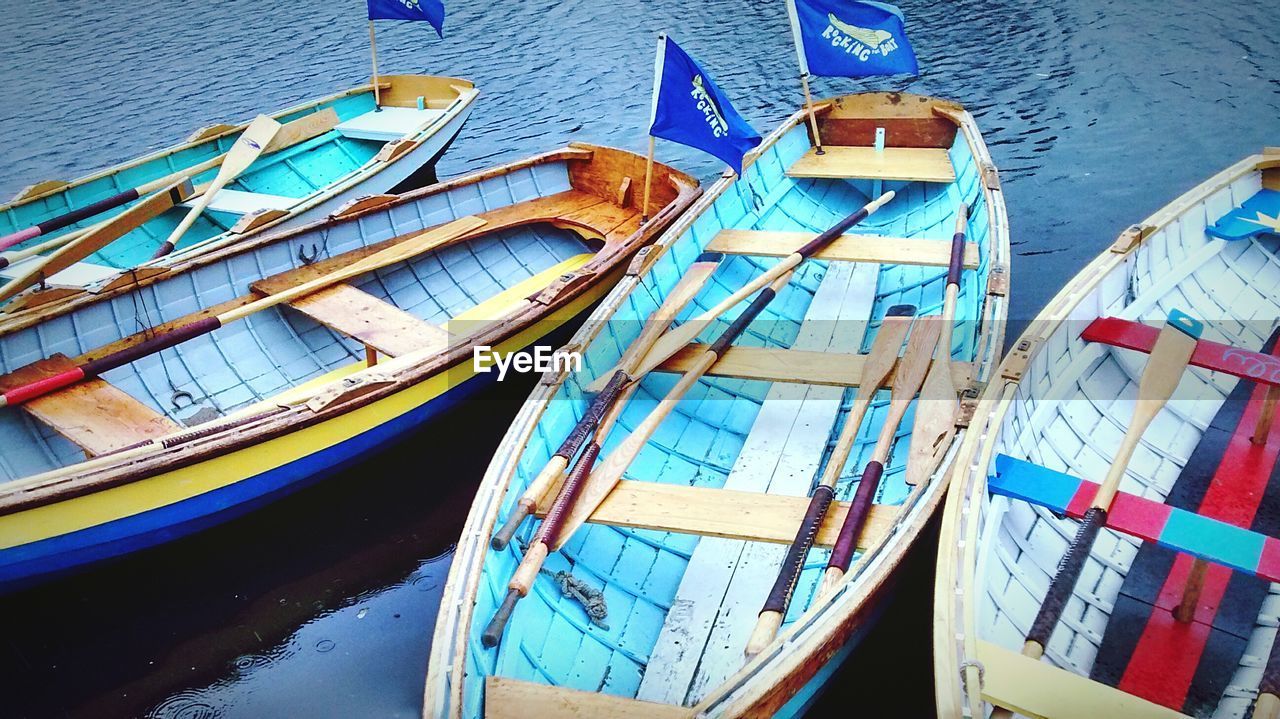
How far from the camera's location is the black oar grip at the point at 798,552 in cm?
392

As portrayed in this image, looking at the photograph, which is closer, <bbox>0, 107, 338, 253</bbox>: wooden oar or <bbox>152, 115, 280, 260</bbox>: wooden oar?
<bbox>0, 107, 338, 253</bbox>: wooden oar

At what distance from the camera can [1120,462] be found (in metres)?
4.15

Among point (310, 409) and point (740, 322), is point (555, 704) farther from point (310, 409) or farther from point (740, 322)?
point (740, 322)

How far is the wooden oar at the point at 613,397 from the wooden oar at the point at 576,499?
10 cm

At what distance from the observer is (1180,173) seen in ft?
37.8

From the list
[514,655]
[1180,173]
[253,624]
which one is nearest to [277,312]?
[253,624]

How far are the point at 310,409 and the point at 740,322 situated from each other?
9.57 ft

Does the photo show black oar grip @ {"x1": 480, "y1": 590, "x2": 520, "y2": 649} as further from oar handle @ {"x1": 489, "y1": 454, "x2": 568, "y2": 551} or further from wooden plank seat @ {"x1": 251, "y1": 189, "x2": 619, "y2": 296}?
wooden plank seat @ {"x1": 251, "y1": 189, "x2": 619, "y2": 296}

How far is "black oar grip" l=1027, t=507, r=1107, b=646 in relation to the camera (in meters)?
3.51

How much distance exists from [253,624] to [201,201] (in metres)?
4.50

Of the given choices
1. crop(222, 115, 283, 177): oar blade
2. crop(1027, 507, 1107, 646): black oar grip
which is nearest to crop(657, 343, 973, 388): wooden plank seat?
crop(1027, 507, 1107, 646): black oar grip

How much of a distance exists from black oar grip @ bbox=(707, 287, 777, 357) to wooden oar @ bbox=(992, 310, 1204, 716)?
2438mm

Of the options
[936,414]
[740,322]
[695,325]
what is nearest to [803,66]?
[740,322]

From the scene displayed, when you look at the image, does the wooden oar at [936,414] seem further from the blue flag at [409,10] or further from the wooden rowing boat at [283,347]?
the blue flag at [409,10]
